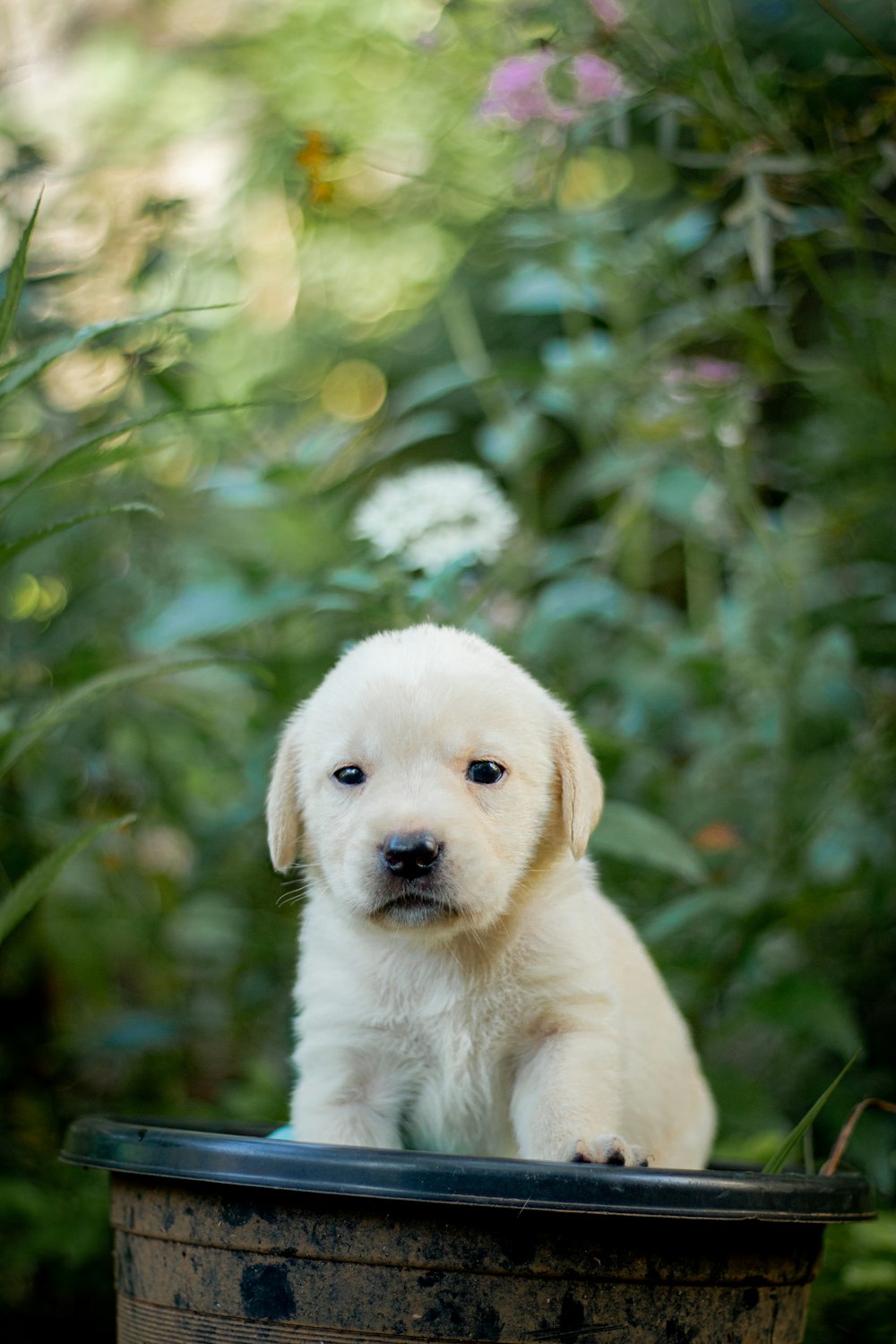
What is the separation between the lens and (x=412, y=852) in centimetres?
180

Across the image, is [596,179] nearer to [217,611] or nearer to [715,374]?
[715,374]

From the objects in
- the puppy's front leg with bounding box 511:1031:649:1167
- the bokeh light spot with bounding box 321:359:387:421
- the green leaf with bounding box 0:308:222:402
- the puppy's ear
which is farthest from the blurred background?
the bokeh light spot with bounding box 321:359:387:421

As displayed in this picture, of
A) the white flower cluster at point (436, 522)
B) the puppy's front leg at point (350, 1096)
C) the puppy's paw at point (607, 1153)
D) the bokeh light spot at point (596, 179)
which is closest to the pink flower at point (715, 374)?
the white flower cluster at point (436, 522)

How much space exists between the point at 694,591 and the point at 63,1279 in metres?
3.06

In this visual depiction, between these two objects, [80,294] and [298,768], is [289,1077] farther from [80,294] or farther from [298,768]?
[80,294]

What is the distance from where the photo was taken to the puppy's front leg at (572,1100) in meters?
1.71

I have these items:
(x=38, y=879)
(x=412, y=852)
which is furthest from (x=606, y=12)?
(x=38, y=879)

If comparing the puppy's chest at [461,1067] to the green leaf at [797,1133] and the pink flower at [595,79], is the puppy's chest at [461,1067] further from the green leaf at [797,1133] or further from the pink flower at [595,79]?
the pink flower at [595,79]

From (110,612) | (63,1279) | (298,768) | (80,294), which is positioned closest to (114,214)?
(80,294)

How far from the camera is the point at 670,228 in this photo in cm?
308

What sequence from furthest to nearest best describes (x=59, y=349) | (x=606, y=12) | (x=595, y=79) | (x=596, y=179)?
(x=596, y=179) → (x=595, y=79) → (x=606, y=12) → (x=59, y=349)

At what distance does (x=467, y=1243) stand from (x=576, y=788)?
74 cm

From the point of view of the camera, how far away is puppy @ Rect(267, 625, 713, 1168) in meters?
1.86

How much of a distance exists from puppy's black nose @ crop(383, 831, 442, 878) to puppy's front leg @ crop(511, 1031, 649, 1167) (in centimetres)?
36
